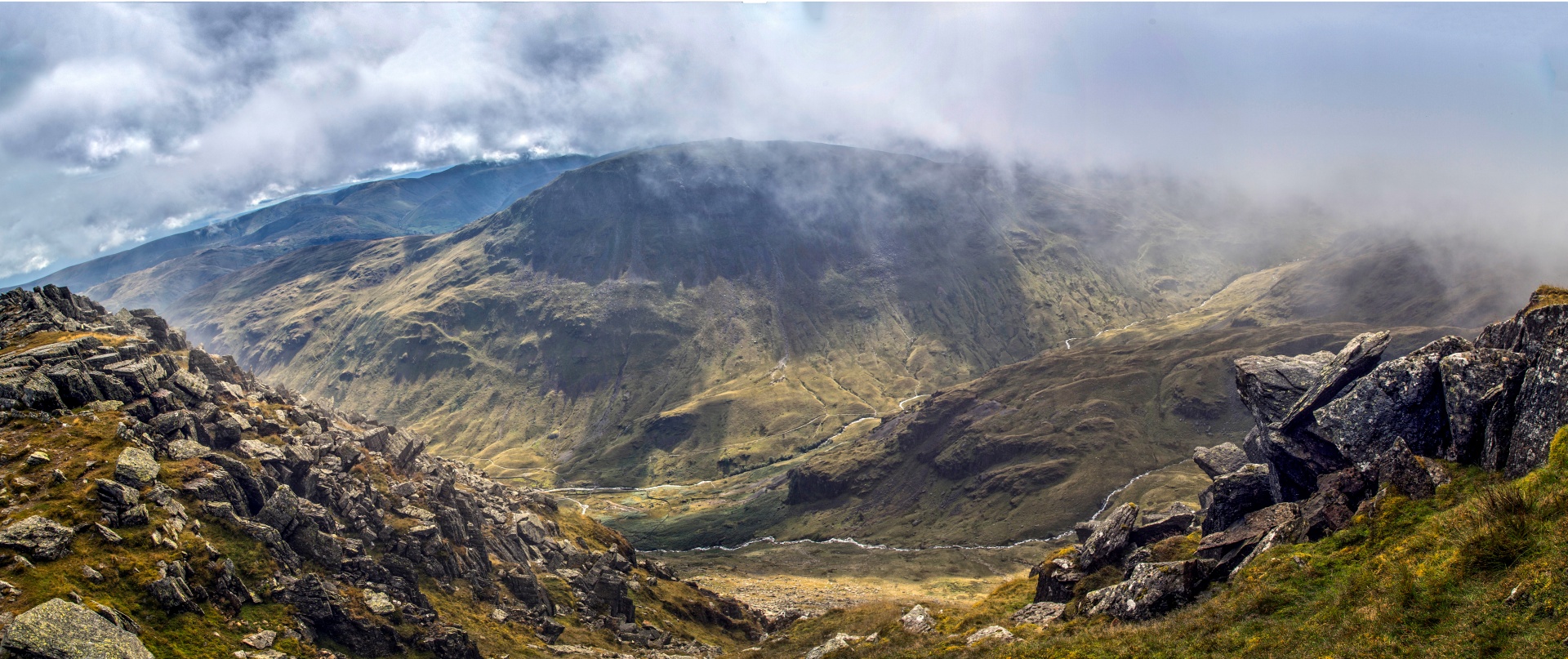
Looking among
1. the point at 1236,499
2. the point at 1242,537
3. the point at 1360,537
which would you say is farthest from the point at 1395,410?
the point at 1236,499

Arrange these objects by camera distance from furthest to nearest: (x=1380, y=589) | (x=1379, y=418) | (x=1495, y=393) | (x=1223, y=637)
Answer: (x=1379, y=418) < (x=1495, y=393) < (x=1223, y=637) < (x=1380, y=589)

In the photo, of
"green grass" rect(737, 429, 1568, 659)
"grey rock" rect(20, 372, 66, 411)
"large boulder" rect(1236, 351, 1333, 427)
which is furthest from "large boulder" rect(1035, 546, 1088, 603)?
"grey rock" rect(20, 372, 66, 411)

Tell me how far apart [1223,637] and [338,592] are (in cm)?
5765

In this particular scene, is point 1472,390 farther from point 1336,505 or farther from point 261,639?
point 261,639

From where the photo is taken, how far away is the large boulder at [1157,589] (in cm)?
3528

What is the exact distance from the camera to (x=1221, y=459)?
2517 inches

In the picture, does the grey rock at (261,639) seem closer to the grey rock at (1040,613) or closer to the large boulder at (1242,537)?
the grey rock at (1040,613)

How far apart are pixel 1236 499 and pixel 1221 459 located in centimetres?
1888

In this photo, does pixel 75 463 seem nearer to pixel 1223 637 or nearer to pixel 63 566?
pixel 63 566

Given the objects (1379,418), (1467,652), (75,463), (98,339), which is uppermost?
(98,339)

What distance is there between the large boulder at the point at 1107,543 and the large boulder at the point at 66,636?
55.3 metres

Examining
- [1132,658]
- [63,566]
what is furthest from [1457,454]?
[63,566]

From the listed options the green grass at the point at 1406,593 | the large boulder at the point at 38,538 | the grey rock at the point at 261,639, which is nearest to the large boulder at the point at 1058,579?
the green grass at the point at 1406,593

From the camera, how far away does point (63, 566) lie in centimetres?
4053
